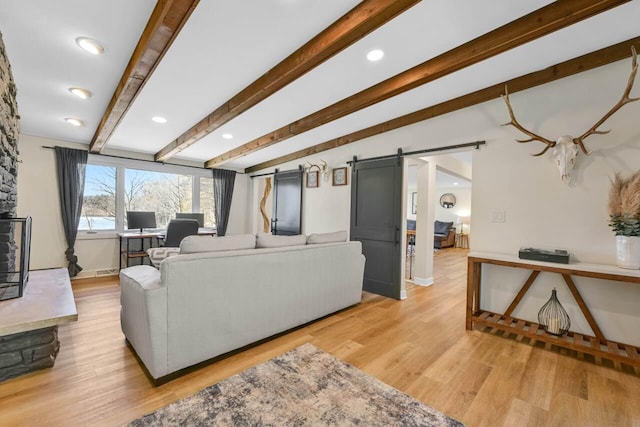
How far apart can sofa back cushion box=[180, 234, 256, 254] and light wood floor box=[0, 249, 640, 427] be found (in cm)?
89

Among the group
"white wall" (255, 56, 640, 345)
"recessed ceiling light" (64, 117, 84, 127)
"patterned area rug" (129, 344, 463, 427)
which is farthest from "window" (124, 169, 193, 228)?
"white wall" (255, 56, 640, 345)

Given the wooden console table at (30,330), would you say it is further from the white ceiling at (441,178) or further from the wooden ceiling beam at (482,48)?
the white ceiling at (441,178)

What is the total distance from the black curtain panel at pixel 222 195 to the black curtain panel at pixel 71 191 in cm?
239

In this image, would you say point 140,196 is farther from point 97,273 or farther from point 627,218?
point 627,218

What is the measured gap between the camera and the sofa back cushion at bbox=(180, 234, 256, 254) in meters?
2.03

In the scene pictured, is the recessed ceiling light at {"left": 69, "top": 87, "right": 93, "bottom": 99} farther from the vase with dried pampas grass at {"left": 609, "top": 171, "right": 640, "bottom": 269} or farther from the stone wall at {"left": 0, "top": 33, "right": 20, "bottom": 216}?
the vase with dried pampas grass at {"left": 609, "top": 171, "right": 640, "bottom": 269}

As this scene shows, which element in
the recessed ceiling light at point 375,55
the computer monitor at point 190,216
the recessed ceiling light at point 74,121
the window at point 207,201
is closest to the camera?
the recessed ceiling light at point 375,55

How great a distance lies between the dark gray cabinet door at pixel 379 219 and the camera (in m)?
3.71

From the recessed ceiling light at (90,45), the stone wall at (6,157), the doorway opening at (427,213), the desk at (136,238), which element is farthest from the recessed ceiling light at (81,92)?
the doorway opening at (427,213)

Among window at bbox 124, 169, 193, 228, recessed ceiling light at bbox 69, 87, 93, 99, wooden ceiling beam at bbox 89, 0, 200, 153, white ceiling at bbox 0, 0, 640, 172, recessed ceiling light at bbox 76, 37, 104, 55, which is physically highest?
white ceiling at bbox 0, 0, 640, 172

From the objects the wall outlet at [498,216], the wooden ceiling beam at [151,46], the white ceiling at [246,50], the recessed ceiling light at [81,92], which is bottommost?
the wall outlet at [498,216]

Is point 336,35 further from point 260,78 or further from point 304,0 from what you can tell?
point 260,78

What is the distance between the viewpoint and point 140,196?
5.20m

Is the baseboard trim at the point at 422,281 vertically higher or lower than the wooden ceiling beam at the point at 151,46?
lower
